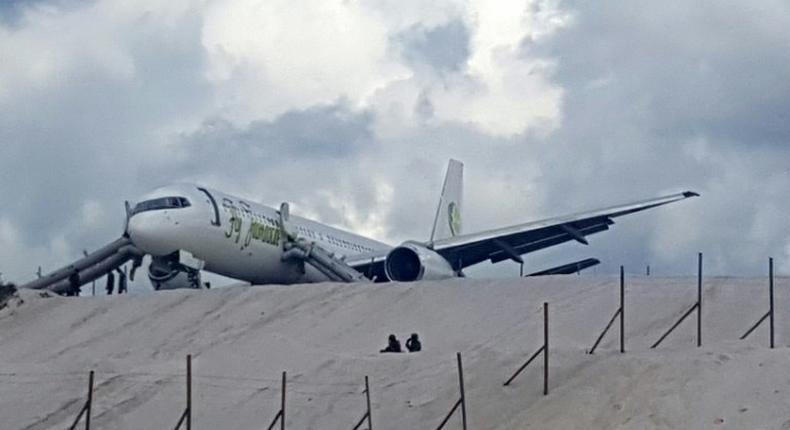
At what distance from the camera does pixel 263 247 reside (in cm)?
4566

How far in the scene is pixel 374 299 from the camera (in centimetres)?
3778

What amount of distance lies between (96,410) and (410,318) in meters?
9.77

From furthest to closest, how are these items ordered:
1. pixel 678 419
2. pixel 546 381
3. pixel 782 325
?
pixel 782 325 → pixel 546 381 → pixel 678 419

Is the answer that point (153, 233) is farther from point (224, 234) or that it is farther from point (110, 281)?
point (110, 281)

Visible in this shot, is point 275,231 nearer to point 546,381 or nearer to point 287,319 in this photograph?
point 287,319

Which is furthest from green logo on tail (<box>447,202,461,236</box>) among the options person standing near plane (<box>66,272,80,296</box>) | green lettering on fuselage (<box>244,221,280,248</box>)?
person standing near plane (<box>66,272,80,296</box>)

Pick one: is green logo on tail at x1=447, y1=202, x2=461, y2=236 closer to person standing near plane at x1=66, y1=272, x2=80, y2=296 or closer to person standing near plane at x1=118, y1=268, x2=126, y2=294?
person standing near plane at x1=118, y1=268, x2=126, y2=294

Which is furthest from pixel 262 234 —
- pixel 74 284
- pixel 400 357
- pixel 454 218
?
pixel 454 218

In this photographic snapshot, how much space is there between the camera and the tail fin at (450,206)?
6469cm

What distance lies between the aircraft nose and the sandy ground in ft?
5.52

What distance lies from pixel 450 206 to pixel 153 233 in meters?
26.0

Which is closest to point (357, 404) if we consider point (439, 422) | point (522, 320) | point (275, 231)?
point (439, 422)

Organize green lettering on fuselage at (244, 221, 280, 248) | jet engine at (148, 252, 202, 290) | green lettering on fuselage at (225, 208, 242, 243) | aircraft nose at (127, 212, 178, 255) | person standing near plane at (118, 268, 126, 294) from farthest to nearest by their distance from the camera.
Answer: person standing near plane at (118, 268, 126, 294) → green lettering on fuselage at (244, 221, 280, 248) → green lettering on fuselage at (225, 208, 242, 243) → jet engine at (148, 252, 202, 290) → aircraft nose at (127, 212, 178, 255)

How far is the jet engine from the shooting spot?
4303cm
